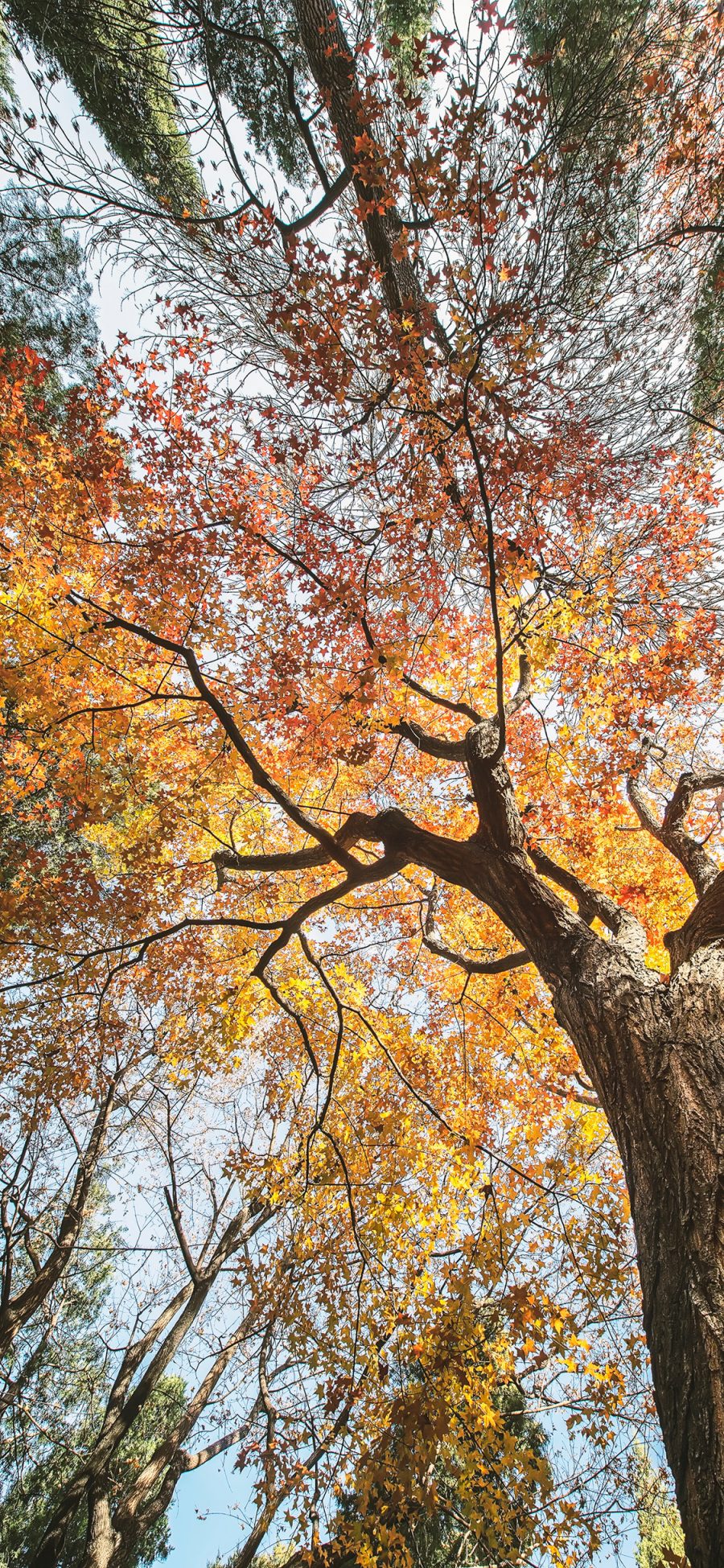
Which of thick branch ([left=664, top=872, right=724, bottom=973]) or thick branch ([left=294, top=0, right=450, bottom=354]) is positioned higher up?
thick branch ([left=294, top=0, right=450, bottom=354])

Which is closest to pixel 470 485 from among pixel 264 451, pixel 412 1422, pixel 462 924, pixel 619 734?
pixel 264 451

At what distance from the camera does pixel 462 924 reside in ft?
32.8

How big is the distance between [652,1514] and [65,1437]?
9.89 m

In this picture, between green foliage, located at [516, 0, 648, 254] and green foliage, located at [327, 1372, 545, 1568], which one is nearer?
green foliage, located at [327, 1372, 545, 1568]

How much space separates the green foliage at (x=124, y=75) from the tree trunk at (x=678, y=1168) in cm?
810

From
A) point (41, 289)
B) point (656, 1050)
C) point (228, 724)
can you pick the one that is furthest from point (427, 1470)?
point (41, 289)

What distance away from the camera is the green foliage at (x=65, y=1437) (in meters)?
10.3

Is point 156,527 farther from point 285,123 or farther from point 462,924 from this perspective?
point 462,924

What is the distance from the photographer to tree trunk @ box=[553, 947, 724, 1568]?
2014mm

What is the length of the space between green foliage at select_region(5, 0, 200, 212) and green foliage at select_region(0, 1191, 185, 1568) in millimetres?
14411

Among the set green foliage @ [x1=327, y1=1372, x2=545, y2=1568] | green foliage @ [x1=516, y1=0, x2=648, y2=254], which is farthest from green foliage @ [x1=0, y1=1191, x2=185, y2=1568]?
green foliage @ [x1=516, y1=0, x2=648, y2=254]

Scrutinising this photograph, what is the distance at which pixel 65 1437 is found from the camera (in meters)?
11.3

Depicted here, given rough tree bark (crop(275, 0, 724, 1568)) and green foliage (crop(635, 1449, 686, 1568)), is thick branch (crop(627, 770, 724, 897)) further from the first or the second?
green foliage (crop(635, 1449, 686, 1568))

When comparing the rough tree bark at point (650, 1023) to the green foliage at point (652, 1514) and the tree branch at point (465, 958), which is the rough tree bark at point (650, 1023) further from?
the green foliage at point (652, 1514)
